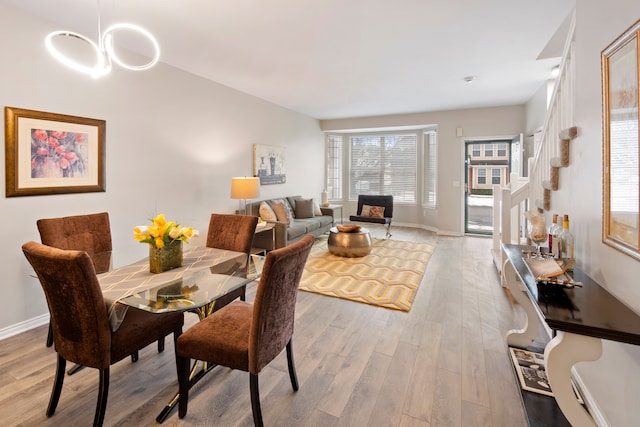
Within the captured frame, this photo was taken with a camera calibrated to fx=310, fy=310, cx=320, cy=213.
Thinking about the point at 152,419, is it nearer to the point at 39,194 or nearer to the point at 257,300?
the point at 257,300

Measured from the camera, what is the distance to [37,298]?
2832 mm

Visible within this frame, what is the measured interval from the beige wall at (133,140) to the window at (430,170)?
3.83 metres

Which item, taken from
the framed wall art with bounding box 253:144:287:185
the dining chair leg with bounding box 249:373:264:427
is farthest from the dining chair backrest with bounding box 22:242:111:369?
the framed wall art with bounding box 253:144:287:185

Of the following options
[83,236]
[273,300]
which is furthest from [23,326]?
[273,300]

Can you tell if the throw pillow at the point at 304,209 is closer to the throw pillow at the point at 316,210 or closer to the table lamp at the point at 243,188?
the throw pillow at the point at 316,210

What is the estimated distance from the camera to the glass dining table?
1.58 metres

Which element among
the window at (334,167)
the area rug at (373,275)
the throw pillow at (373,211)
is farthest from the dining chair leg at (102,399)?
the window at (334,167)

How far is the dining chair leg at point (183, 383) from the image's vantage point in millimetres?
1691

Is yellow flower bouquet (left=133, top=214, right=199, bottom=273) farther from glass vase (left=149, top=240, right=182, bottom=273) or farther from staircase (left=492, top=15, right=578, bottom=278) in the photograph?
staircase (left=492, top=15, right=578, bottom=278)

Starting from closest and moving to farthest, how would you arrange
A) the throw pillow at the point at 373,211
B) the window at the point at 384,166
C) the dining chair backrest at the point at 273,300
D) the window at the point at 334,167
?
the dining chair backrest at the point at 273,300, the throw pillow at the point at 373,211, the window at the point at 384,166, the window at the point at 334,167

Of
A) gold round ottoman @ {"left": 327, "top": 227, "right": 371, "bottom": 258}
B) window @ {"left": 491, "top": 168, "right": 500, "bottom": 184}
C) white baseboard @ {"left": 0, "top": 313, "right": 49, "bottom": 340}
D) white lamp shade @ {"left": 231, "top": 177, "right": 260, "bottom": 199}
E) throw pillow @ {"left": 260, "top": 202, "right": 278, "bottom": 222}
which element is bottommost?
white baseboard @ {"left": 0, "top": 313, "right": 49, "bottom": 340}

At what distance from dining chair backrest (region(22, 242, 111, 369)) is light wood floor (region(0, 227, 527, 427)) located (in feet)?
1.51

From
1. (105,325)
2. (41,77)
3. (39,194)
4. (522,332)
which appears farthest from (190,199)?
(522,332)

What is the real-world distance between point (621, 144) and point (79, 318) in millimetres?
2703
